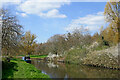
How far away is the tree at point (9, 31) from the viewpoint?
51.3ft

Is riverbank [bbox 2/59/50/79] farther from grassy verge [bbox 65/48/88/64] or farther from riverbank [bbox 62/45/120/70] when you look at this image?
grassy verge [bbox 65/48/88/64]

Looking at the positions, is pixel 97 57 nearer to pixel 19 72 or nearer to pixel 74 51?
pixel 74 51

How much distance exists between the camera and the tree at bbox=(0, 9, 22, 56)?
51.3ft

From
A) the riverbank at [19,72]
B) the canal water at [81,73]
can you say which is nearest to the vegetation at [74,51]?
the riverbank at [19,72]

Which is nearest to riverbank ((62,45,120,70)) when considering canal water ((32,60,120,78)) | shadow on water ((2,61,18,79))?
canal water ((32,60,120,78))

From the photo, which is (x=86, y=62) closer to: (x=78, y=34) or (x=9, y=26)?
(x=9, y=26)

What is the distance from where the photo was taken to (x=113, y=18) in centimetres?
2092

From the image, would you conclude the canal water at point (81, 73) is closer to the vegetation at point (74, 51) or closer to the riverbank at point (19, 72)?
the vegetation at point (74, 51)

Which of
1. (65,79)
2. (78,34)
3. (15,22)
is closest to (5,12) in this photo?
(15,22)

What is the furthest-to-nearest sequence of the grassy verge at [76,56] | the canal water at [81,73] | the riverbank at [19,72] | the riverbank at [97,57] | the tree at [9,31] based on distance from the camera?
the grassy verge at [76,56] < the riverbank at [97,57] < the tree at [9,31] < the canal water at [81,73] < the riverbank at [19,72]

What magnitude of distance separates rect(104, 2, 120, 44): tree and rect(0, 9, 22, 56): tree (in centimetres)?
1342

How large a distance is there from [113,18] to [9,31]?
50.6ft

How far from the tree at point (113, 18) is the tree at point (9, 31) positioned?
1342cm

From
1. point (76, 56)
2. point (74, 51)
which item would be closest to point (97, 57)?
point (76, 56)
